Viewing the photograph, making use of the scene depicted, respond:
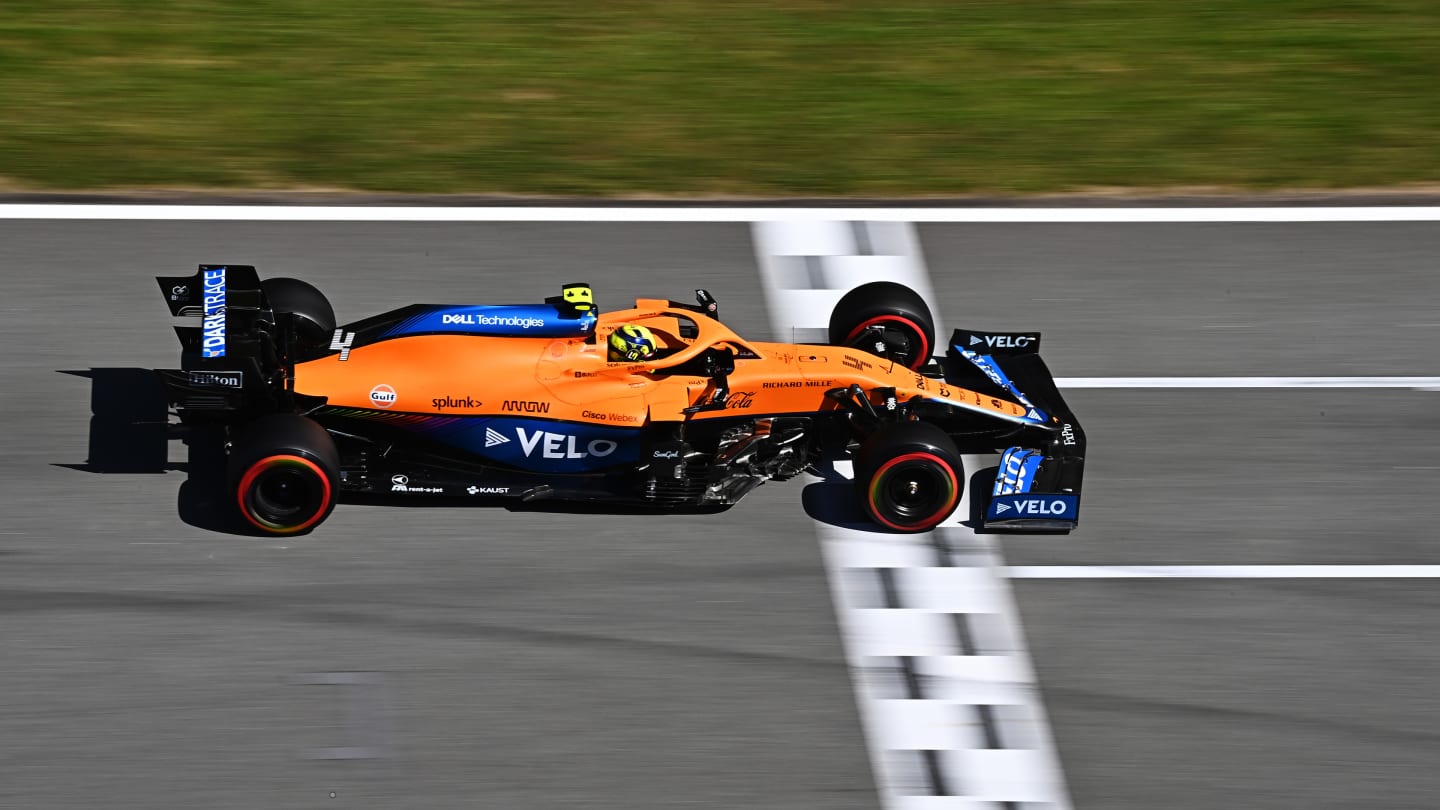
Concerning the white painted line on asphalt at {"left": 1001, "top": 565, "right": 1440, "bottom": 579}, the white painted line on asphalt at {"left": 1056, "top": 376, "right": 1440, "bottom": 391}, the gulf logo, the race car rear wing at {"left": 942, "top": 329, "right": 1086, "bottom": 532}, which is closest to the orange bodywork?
the gulf logo

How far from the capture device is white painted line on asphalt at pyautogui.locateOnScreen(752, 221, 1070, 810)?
810 cm

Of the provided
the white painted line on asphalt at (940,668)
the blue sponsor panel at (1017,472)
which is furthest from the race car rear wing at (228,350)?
the blue sponsor panel at (1017,472)

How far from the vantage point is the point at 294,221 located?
13.1 meters

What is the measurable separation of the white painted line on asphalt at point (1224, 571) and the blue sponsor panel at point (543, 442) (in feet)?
7.01

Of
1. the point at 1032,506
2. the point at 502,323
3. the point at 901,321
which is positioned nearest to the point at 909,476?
the point at 1032,506

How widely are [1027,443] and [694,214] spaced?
4.29m

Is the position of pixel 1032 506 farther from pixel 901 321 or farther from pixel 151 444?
pixel 151 444

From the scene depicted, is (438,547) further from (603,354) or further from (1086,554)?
(1086,554)

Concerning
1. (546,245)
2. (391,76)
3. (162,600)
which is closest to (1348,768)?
(162,600)

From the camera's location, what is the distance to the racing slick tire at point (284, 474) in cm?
892

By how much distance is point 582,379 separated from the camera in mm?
9477

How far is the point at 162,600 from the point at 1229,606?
17.7 feet

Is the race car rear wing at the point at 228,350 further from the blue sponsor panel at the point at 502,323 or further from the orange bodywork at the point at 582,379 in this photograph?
the blue sponsor panel at the point at 502,323

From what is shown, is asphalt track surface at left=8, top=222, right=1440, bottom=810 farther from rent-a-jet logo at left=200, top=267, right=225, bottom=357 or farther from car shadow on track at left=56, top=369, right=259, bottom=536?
rent-a-jet logo at left=200, top=267, right=225, bottom=357
